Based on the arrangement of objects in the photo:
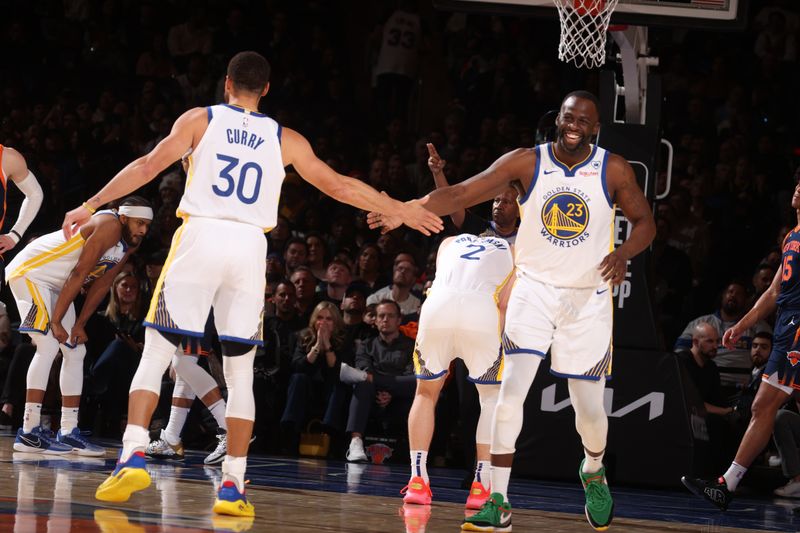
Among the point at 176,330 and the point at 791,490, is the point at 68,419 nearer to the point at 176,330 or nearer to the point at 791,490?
the point at 176,330

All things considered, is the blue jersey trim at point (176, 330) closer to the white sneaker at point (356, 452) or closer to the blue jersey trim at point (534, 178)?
the blue jersey trim at point (534, 178)

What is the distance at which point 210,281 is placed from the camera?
17.3 ft

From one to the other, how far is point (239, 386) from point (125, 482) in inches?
28.2

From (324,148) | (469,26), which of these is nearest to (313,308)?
(324,148)

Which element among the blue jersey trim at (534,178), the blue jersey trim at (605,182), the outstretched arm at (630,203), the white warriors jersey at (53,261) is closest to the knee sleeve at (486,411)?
the outstretched arm at (630,203)

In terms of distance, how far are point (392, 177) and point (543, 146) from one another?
23.3ft

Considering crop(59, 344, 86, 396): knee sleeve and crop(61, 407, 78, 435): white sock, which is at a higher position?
crop(59, 344, 86, 396): knee sleeve

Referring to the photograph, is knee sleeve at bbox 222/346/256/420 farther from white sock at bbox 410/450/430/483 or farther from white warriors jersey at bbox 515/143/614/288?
white warriors jersey at bbox 515/143/614/288

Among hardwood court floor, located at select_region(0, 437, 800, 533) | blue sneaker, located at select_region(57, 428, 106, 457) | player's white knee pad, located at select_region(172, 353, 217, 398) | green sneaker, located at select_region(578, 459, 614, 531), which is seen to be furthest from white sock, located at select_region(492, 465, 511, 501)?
blue sneaker, located at select_region(57, 428, 106, 457)

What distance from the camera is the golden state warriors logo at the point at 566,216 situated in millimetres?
5629

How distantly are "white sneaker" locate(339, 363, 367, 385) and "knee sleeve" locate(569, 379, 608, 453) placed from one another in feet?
13.5

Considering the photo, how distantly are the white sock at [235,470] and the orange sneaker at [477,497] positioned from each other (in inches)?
59.9

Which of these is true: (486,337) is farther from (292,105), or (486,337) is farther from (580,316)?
(292,105)

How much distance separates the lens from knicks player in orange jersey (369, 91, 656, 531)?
218 inches
